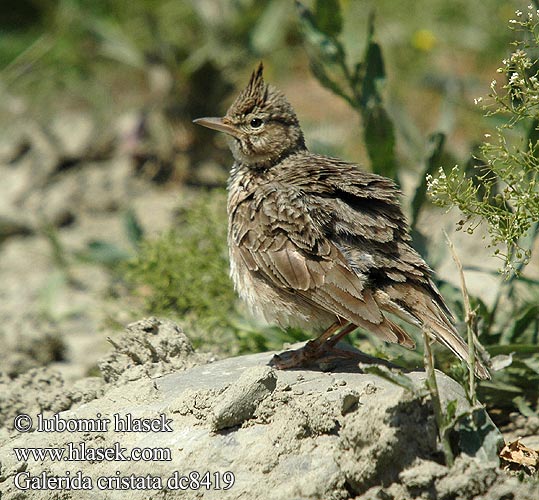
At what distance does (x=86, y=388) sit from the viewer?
15.7ft

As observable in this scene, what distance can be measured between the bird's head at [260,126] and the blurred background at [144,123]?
1.02 meters

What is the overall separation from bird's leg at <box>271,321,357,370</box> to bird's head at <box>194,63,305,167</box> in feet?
4.00

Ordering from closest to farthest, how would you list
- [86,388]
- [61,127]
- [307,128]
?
[86,388]
[307,128]
[61,127]

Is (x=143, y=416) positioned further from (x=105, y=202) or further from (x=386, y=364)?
(x=105, y=202)

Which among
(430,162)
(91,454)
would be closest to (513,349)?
(430,162)

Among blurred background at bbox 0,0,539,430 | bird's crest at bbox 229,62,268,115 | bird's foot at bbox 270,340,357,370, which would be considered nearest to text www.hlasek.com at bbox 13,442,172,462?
bird's foot at bbox 270,340,357,370

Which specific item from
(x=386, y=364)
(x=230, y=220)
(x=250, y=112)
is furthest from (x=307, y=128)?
(x=386, y=364)

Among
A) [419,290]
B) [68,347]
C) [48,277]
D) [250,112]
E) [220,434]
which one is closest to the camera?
[220,434]

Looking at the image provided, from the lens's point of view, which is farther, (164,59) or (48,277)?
(164,59)

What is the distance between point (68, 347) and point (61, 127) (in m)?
3.46

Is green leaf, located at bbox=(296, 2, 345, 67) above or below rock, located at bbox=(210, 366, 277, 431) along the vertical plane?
above

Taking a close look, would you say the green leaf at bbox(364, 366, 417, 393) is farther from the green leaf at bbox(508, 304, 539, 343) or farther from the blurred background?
the blurred background

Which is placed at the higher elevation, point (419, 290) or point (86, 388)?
point (419, 290)

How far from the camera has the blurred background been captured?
709 centimetres
